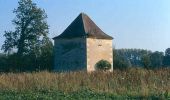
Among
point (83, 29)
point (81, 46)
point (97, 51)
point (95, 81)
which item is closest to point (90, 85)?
point (95, 81)

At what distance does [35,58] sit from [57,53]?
251 centimetres

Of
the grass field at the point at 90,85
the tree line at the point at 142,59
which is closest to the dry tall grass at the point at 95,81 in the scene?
the grass field at the point at 90,85

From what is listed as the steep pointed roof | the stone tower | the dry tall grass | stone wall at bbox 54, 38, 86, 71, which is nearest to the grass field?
the dry tall grass

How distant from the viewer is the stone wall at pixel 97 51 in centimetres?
4688

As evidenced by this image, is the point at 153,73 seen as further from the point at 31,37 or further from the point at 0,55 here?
the point at 0,55

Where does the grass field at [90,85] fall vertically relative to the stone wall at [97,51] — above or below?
below

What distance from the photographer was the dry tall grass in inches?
578

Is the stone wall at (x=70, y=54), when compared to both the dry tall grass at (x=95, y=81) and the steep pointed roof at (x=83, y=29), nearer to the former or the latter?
the steep pointed roof at (x=83, y=29)

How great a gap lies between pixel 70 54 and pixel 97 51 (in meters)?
3.07

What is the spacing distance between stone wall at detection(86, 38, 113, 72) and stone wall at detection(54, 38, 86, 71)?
610mm

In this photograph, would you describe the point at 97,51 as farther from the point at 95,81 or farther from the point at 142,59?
the point at 95,81

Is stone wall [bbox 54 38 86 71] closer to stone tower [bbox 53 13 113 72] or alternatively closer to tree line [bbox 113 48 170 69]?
stone tower [bbox 53 13 113 72]

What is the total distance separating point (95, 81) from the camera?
16.1 metres

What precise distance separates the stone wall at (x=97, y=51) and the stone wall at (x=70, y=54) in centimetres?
61
